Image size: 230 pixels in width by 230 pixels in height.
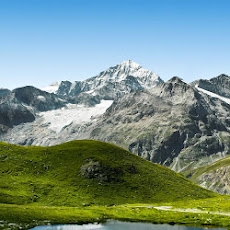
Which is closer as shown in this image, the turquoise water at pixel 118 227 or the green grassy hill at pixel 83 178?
the turquoise water at pixel 118 227

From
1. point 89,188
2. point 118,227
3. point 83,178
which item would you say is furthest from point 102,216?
point 83,178

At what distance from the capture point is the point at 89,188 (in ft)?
509

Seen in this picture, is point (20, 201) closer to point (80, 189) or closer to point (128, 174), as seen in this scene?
point (80, 189)

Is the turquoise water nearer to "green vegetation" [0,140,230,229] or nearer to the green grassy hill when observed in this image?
"green vegetation" [0,140,230,229]

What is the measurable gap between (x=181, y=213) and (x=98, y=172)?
6126 centimetres

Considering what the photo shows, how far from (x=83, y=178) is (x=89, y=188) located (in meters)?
Answer: 8.94

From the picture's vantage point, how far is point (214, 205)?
420ft

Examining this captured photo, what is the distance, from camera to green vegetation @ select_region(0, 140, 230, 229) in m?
109

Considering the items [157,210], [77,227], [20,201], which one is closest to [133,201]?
[157,210]

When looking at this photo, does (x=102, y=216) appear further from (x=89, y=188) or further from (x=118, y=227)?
(x=89, y=188)

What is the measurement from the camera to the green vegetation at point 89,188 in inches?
4281

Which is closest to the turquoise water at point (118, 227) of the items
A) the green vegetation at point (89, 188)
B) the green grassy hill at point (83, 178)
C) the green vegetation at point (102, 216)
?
the green vegetation at point (102, 216)

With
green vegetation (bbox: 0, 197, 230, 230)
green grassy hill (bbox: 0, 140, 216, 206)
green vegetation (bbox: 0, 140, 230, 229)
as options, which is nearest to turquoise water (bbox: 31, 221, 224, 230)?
green vegetation (bbox: 0, 197, 230, 230)

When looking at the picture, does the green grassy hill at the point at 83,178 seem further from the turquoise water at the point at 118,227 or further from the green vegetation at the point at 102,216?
the turquoise water at the point at 118,227
